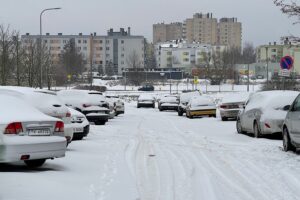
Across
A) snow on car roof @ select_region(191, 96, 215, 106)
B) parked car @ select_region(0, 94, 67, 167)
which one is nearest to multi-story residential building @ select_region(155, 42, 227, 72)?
snow on car roof @ select_region(191, 96, 215, 106)

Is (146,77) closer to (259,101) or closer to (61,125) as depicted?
(259,101)

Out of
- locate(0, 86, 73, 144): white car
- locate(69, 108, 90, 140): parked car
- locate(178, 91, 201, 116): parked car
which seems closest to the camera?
locate(0, 86, 73, 144): white car

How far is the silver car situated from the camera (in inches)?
550

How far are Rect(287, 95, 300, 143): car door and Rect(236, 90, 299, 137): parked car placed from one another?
→ 8.25 feet

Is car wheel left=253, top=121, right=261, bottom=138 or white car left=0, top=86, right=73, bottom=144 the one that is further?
car wheel left=253, top=121, right=261, bottom=138

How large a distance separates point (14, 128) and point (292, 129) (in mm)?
7120

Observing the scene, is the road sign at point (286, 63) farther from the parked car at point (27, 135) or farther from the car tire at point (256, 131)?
the parked car at point (27, 135)

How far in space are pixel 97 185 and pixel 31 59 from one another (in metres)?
39.0

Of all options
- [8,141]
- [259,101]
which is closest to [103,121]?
[259,101]

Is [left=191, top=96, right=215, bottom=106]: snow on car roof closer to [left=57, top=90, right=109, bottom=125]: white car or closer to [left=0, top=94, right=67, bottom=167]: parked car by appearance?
[left=57, top=90, right=109, bottom=125]: white car

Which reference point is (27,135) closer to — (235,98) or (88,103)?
(88,103)

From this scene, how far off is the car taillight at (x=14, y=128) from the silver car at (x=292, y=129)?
266 inches

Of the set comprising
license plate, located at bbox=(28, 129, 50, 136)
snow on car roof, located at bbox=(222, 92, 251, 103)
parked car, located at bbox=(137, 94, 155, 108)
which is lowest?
parked car, located at bbox=(137, 94, 155, 108)

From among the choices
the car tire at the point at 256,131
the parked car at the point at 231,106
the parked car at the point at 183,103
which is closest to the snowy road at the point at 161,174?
the car tire at the point at 256,131
